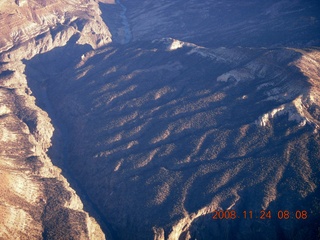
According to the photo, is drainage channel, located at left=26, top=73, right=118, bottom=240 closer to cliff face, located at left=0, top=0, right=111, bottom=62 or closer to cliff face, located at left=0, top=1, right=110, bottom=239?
cliff face, located at left=0, top=1, right=110, bottom=239

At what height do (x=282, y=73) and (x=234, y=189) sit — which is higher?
(x=282, y=73)

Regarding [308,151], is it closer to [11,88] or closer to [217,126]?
[217,126]

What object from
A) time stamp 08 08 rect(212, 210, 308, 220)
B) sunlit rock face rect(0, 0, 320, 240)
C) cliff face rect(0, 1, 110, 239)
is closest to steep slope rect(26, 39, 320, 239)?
sunlit rock face rect(0, 0, 320, 240)

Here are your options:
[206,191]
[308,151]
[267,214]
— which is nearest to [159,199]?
[206,191]

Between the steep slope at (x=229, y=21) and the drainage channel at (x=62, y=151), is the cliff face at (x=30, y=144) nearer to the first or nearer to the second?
the drainage channel at (x=62, y=151)

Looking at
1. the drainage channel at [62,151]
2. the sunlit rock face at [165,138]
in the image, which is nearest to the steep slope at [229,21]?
the sunlit rock face at [165,138]

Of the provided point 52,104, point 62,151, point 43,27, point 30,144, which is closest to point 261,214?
point 62,151

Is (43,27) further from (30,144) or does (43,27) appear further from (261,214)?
(261,214)

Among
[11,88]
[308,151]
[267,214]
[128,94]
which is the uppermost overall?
[11,88]
